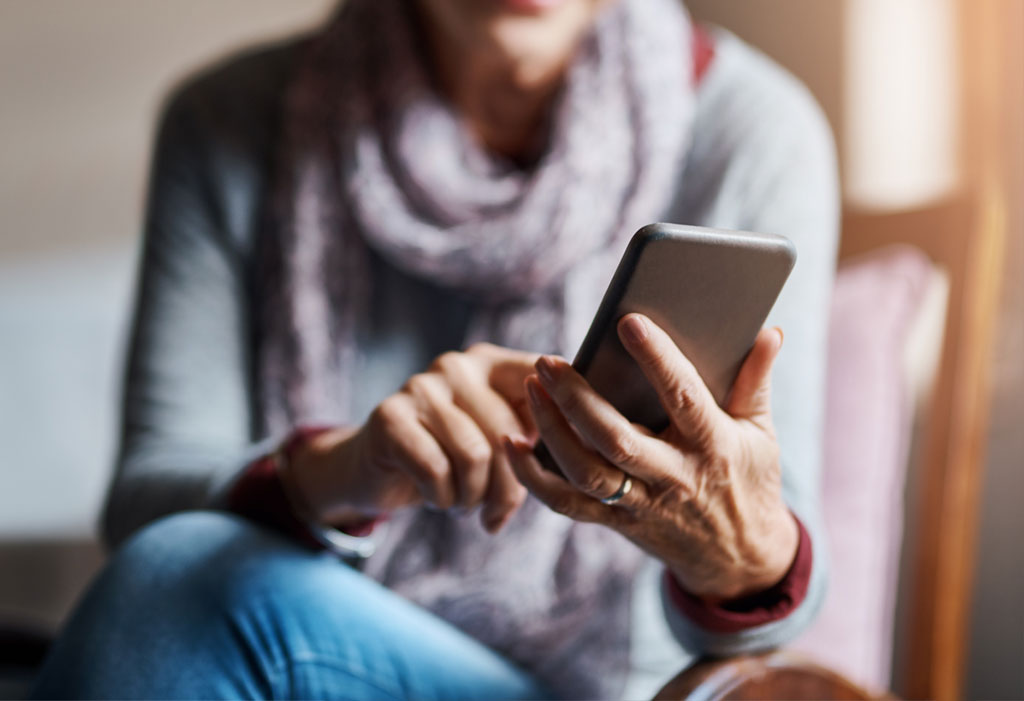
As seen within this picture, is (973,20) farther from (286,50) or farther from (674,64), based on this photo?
(286,50)

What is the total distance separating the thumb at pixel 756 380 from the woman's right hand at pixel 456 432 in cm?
10

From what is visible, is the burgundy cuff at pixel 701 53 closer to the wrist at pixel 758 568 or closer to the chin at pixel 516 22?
the chin at pixel 516 22

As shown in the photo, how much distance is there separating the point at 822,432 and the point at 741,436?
1.46 ft

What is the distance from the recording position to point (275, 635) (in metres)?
0.54

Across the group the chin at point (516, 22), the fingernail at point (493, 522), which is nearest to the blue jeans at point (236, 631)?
the fingernail at point (493, 522)

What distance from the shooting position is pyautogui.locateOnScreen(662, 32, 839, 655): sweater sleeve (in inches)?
20.9

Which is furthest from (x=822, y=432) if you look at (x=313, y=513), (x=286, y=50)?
(x=286, y=50)

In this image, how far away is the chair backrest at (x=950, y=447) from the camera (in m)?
0.78

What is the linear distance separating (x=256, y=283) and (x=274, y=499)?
0.97 feet

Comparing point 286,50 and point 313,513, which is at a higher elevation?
point 286,50

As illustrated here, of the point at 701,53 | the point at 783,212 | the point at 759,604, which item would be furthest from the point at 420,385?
the point at 701,53

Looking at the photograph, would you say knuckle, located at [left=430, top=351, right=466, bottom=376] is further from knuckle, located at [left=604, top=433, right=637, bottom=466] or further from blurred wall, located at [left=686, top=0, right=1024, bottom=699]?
blurred wall, located at [left=686, top=0, right=1024, bottom=699]

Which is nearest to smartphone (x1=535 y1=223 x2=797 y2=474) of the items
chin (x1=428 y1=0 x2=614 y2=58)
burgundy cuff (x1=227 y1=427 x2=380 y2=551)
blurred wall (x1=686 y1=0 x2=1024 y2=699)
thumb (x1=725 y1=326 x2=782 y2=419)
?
thumb (x1=725 y1=326 x2=782 y2=419)

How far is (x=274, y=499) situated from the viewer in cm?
58
